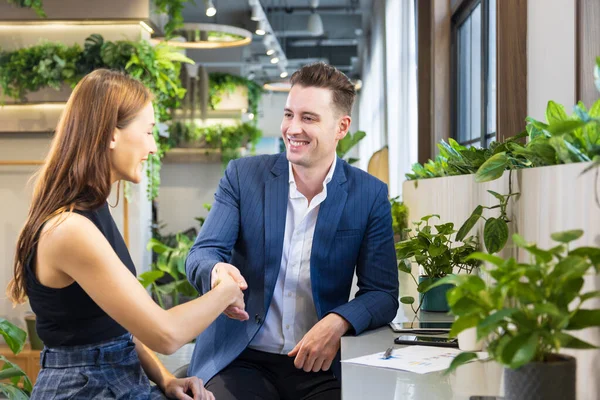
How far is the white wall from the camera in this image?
2.18 metres

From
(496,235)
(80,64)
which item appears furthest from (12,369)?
(80,64)

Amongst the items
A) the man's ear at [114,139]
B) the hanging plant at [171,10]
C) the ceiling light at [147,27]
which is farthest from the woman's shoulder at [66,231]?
the hanging plant at [171,10]

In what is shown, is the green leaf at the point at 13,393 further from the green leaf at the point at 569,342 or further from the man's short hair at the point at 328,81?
the green leaf at the point at 569,342

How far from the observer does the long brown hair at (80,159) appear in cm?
183

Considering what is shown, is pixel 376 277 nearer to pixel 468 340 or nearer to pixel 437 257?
pixel 437 257

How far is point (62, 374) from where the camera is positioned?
1.82 meters

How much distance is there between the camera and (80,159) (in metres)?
1.87

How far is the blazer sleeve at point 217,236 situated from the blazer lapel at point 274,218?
11 centimetres

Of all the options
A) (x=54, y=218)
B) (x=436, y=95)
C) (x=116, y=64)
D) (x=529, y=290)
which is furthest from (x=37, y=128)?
(x=529, y=290)

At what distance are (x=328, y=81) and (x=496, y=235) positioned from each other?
867mm

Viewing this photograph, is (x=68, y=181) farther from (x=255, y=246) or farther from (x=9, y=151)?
(x=9, y=151)

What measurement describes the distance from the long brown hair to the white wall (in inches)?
49.1

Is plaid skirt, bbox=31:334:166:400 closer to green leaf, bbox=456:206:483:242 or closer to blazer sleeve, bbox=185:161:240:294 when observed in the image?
blazer sleeve, bbox=185:161:240:294

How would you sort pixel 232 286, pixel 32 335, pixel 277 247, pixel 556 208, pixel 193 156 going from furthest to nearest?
pixel 193 156 → pixel 32 335 → pixel 277 247 → pixel 232 286 → pixel 556 208
